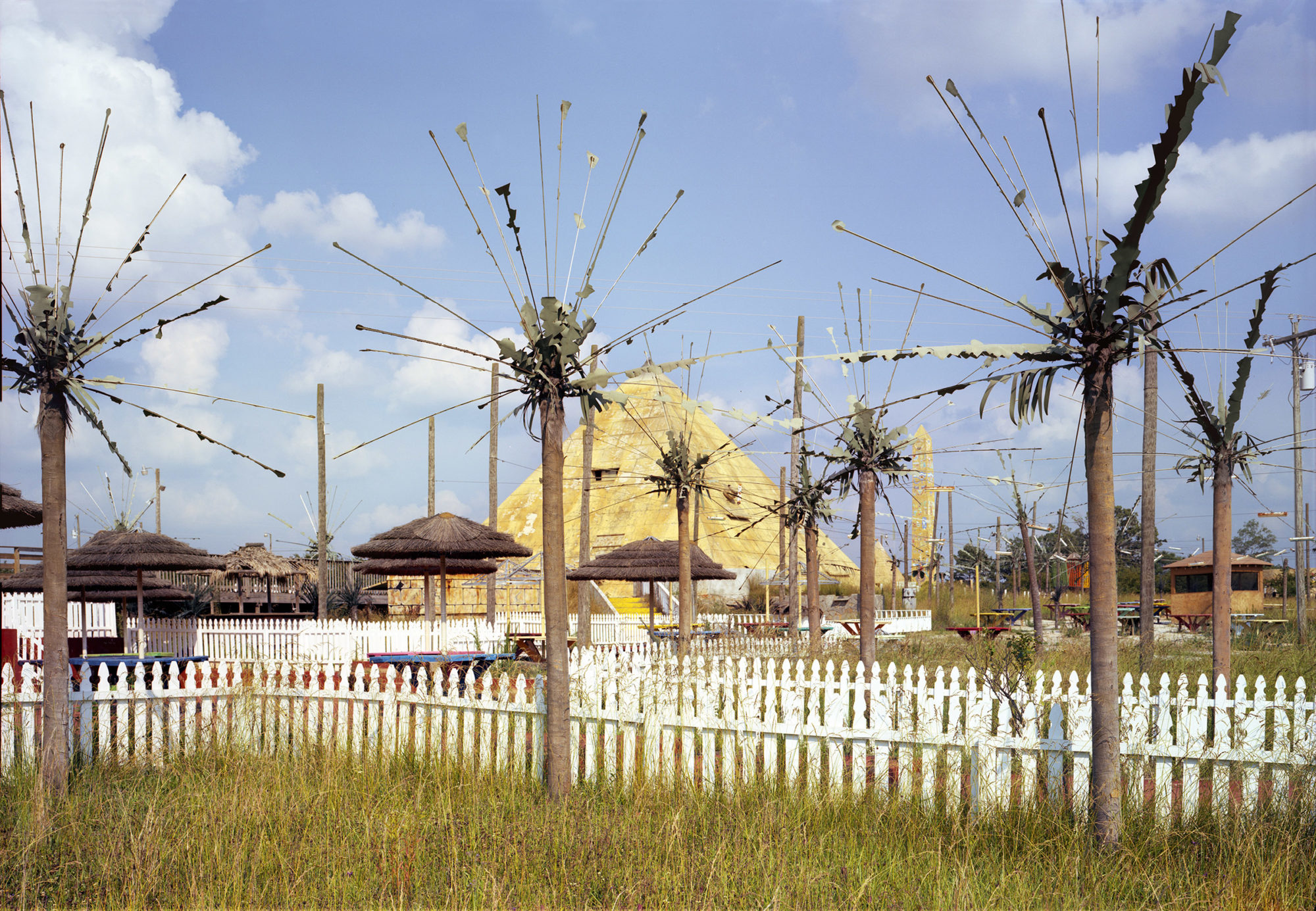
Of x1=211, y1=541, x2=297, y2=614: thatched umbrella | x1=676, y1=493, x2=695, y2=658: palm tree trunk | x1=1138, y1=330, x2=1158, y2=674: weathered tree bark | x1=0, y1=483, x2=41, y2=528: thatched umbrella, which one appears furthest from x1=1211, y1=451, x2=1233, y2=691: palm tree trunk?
x1=211, y1=541, x2=297, y2=614: thatched umbrella

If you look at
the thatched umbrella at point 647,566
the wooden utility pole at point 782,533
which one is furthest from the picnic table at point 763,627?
the thatched umbrella at point 647,566

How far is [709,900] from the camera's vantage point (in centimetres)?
477

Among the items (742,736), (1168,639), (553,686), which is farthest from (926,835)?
(1168,639)

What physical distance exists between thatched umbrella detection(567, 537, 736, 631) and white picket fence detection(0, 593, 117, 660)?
11801mm

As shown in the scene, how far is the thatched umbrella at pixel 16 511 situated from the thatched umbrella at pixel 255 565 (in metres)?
19.5

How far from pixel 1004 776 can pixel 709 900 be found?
3174 millimetres

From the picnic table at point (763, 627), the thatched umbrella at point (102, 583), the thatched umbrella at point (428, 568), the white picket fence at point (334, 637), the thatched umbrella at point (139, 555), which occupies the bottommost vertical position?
the picnic table at point (763, 627)

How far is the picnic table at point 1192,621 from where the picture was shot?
92.3 ft

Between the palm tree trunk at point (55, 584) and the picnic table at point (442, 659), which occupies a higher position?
the palm tree trunk at point (55, 584)

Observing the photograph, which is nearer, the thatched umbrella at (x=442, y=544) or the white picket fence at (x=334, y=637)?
the thatched umbrella at (x=442, y=544)

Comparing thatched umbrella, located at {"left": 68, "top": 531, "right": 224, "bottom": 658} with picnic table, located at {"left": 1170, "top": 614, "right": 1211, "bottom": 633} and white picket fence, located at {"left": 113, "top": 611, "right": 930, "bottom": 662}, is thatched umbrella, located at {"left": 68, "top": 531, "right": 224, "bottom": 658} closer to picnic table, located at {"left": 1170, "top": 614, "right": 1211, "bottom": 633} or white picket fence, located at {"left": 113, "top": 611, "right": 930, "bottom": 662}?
white picket fence, located at {"left": 113, "top": 611, "right": 930, "bottom": 662}

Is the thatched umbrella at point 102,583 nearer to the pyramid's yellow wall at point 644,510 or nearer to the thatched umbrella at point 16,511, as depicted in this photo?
the thatched umbrella at point 16,511

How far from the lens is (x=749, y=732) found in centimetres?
809

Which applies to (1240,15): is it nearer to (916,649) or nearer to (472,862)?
(472,862)
